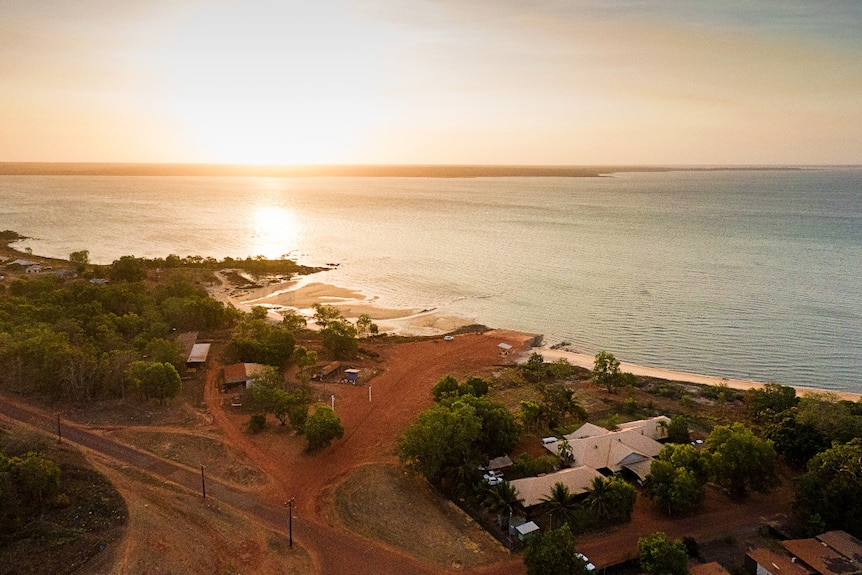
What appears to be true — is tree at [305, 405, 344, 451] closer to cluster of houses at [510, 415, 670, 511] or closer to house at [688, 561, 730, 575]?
cluster of houses at [510, 415, 670, 511]

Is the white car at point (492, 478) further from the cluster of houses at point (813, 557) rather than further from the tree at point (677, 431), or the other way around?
the tree at point (677, 431)

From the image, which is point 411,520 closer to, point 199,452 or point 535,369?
point 199,452

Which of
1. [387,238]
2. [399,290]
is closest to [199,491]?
[399,290]

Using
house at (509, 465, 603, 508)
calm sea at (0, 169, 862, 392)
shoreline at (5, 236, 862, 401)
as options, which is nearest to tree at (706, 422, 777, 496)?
house at (509, 465, 603, 508)

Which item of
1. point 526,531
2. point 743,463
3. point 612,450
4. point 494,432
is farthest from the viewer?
point 494,432

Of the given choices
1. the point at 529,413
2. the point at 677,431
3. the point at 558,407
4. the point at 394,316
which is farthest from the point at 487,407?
the point at 394,316

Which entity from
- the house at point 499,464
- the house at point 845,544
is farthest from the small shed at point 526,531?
the house at point 845,544

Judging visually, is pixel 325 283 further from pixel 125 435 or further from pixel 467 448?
pixel 467 448
